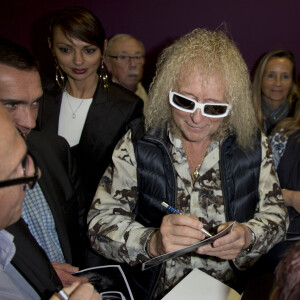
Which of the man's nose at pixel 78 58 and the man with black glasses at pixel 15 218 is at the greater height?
the man's nose at pixel 78 58

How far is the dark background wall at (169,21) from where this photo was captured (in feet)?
10.5

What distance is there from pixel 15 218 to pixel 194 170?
88cm

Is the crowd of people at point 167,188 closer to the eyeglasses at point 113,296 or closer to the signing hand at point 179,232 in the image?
the signing hand at point 179,232

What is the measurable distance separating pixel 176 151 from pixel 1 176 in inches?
34.7

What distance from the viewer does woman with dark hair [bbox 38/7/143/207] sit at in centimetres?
203

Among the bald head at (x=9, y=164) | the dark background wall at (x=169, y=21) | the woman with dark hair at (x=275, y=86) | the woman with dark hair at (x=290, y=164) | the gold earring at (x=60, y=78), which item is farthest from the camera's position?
the dark background wall at (x=169, y=21)

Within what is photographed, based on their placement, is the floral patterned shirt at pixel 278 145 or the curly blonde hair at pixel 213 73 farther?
the floral patterned shirt at pixel 278 145

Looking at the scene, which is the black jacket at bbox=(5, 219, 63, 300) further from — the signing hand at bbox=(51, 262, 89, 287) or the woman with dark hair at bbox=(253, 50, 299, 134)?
the woman with dark hair at bbox=(253, 50, 299, 134)

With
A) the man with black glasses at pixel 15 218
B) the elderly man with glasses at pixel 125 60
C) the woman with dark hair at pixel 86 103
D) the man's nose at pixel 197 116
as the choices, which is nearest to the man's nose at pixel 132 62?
the elderly man with glasses at pixel 125 60

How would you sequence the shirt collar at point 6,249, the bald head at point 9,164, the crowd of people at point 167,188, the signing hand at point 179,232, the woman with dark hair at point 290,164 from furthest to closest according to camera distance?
the woman with dark hair at point 290,164 < the crowd of people at point 167,188 < the signing hand at point 179,232 < the shirt collar at point 6,249 < the bald head at point 9,164

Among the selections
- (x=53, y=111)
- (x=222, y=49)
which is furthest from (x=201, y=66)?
(x=53, y=111)

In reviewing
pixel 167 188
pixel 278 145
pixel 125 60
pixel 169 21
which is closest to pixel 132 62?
pixel 125 60

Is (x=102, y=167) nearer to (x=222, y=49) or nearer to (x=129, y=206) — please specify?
(x=129, y=206)

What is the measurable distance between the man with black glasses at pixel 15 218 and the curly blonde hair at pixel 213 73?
749 millimetres
